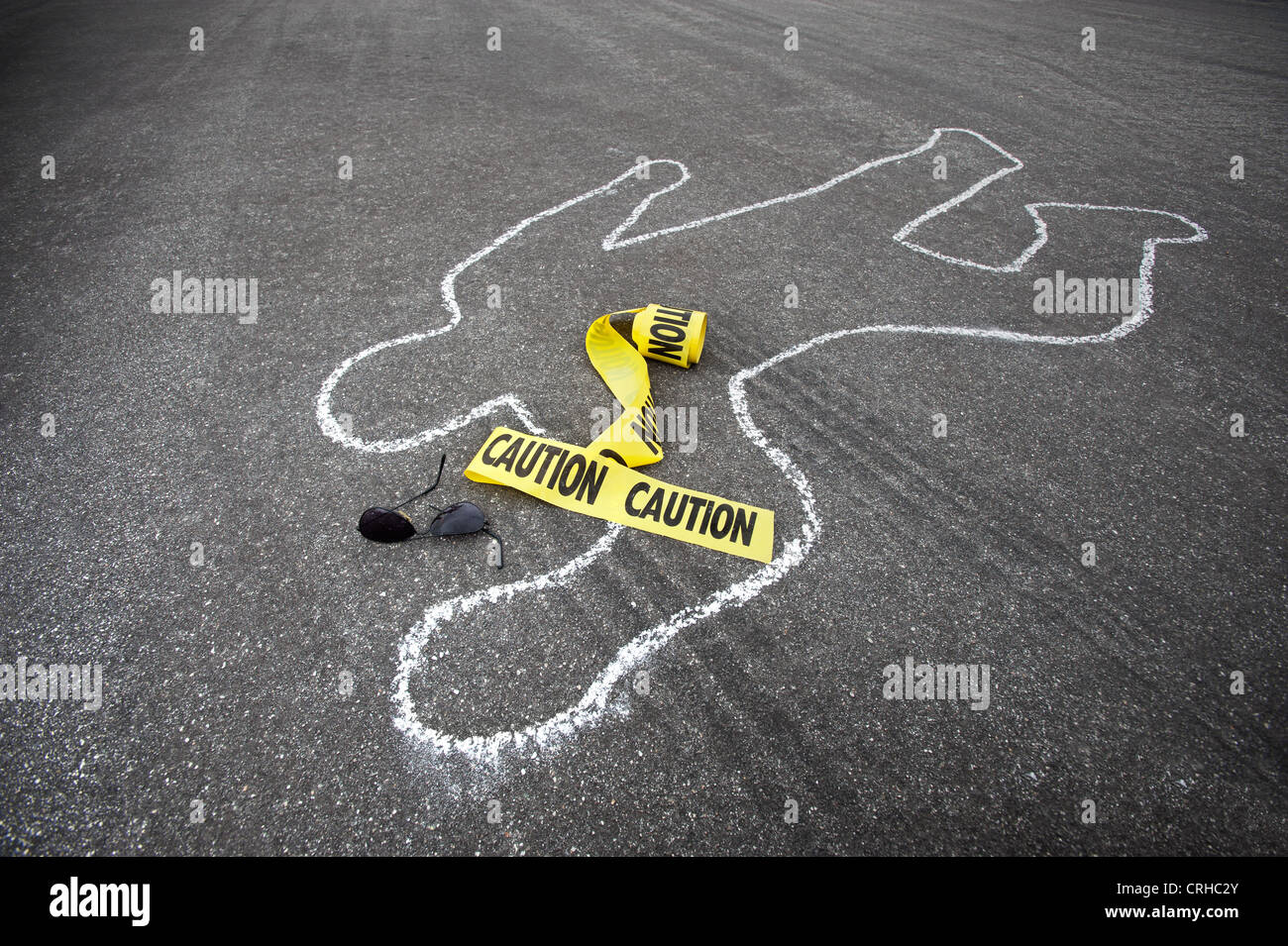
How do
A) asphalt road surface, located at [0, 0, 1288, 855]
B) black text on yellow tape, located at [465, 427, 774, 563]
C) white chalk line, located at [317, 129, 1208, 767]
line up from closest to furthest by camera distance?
asphalt road surface, located at [0, 0, 1288, 855]
white chalk line, located at [317, 129, 1208, 767]
black text on yellow tape, located at [465, 427, 774, 563]

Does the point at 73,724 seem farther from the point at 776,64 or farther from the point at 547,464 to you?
the point at 776,64

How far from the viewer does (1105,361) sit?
12.5 ft

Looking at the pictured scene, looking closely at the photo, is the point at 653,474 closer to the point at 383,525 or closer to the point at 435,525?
the point at 435,525

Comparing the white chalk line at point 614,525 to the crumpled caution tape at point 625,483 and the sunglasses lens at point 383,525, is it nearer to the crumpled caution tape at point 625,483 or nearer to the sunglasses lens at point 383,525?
the crumpled caution tape at point 625,483

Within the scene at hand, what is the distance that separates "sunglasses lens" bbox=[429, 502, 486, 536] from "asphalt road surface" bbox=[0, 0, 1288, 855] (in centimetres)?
10

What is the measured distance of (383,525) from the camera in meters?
2.75

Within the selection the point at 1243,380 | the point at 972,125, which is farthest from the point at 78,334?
the point at 972,125

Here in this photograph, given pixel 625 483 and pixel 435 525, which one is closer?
pixel 435 525

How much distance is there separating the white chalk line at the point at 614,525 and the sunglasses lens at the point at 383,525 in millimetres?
396

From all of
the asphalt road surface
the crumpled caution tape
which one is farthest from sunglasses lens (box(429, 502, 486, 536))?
the crumpled caution tape

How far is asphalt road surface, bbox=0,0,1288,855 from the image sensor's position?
2119 mm

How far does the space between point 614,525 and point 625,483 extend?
227mm

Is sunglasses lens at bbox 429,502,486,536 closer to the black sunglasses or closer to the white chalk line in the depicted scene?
the black sunglasses

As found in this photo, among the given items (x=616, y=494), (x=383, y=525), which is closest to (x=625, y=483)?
(x=616, y=494)
